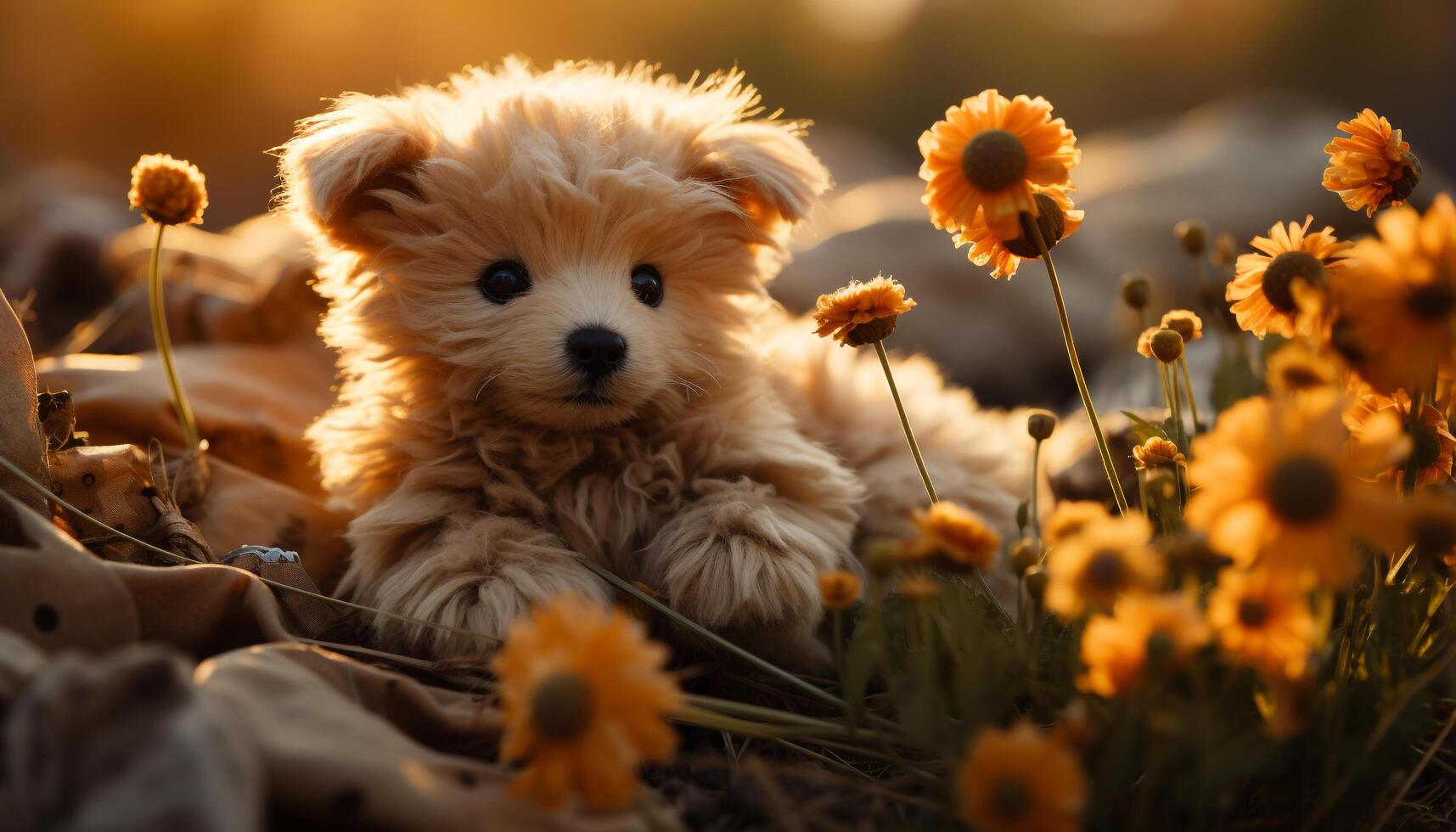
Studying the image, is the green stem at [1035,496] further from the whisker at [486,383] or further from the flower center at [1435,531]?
the whisker at [486,383]

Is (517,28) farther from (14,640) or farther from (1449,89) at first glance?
(14,640)

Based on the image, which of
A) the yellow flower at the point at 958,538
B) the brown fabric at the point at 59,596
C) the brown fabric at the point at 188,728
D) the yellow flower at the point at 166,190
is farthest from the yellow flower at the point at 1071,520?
the yellow flower at the point at 166,190

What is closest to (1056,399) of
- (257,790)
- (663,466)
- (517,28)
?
(663,466)

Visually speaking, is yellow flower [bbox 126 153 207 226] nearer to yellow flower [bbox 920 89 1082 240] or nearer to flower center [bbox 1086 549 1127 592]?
→ yellow flower [bbox 920 89 1082 240]

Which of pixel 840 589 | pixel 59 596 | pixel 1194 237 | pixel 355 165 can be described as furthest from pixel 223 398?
pixel 1194 237

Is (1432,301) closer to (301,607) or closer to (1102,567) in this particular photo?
(1102,567)

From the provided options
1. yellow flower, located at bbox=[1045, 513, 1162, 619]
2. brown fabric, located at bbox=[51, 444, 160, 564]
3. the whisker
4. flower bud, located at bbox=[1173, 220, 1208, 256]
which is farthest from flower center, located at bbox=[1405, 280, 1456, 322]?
brown fabric, located at bbox=[51, 444, 160, 564]
